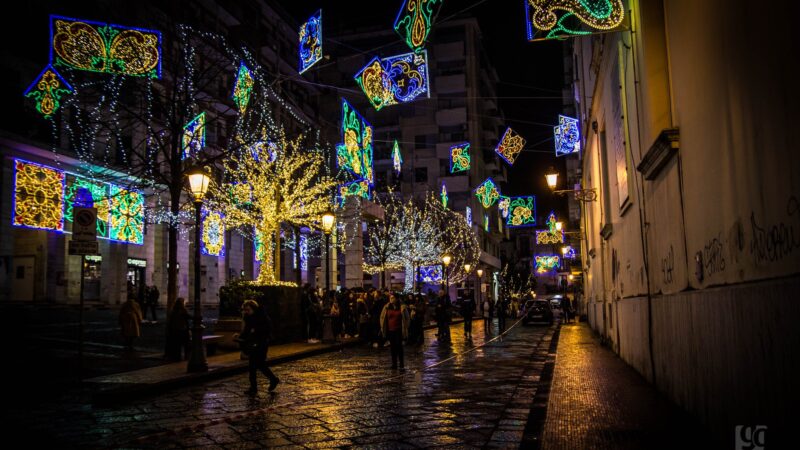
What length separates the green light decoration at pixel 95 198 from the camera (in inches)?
1152

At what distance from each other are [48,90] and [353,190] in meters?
14.7

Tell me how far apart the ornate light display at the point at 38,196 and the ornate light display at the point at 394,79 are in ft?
59.6

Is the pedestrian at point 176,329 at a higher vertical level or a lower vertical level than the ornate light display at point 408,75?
lower

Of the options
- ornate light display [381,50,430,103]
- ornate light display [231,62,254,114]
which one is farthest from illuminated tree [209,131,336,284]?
ornate light display [381,50,430,103]

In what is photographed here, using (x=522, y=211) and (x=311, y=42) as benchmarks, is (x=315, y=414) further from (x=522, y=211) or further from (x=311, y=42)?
(x=522, y=211)

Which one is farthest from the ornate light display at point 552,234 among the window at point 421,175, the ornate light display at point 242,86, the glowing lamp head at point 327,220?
the window at point 421,175

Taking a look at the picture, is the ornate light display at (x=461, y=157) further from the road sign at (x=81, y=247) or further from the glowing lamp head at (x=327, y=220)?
the road sign at (x=81, y=247)

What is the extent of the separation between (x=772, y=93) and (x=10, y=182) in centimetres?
2989

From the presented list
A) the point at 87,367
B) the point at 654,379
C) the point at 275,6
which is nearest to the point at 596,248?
A: the point at 654,379

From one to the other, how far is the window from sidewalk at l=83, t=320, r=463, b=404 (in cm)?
4747

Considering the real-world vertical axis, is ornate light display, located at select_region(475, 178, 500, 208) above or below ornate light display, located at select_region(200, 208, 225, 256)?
above

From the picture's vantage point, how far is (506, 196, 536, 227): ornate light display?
123ft

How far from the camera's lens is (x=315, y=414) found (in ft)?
27.7

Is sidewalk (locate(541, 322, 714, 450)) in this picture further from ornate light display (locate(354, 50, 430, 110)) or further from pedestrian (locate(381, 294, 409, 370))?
ornate light display (locate(354, 50, 430, 110))
